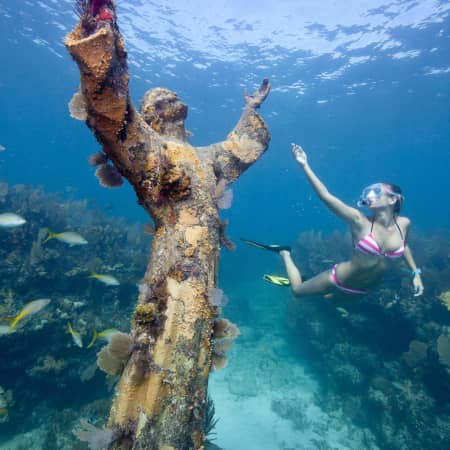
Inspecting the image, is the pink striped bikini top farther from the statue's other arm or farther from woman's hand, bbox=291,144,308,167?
the statue's other arm

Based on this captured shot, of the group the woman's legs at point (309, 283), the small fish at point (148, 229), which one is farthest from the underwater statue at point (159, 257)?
the woman's legs at point (309, 283)

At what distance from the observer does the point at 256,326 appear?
14312 millimetres

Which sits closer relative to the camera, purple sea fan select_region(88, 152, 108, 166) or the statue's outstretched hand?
purple sea fan select_region(88, 152, 108, 166)

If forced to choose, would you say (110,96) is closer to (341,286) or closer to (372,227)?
(372,227)

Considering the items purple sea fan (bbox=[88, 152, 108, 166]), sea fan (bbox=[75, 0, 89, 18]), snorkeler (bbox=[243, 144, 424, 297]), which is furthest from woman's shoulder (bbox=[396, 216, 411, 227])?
sea fan (bbox=[75, 0, 89, 18])

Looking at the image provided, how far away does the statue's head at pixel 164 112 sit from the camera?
2.96 metres

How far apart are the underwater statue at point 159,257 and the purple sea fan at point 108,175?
16.0 inches

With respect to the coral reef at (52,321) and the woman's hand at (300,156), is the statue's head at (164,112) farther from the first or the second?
the coral reef at (52,321)

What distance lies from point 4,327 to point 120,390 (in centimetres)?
463

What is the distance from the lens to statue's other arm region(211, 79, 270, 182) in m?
3.19

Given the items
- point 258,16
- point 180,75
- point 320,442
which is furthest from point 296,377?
point 180,75

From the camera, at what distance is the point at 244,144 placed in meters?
3.37

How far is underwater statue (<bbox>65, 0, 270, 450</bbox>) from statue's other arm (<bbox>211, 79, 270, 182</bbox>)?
19.6 inches

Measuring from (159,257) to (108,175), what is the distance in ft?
3.24
